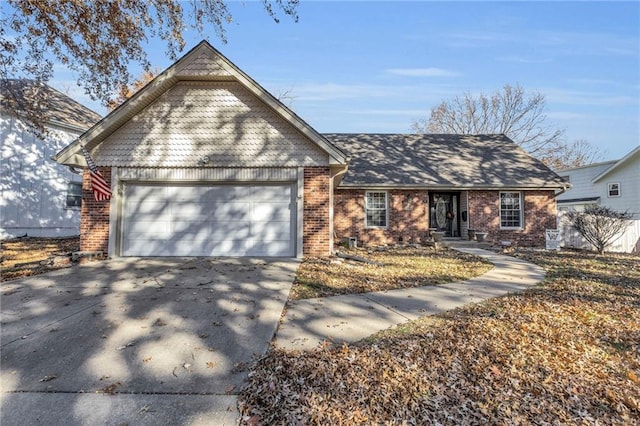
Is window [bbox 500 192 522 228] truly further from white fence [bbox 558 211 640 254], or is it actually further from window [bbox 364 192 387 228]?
window [bbox 364 192 387 228]

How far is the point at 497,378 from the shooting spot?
3.25 metres

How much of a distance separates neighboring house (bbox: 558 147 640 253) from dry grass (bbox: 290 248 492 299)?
725cm

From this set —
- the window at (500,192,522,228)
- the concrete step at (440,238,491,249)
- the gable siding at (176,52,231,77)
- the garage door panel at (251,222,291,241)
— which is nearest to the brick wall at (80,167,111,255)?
the gable siding at (176,52,231,77)

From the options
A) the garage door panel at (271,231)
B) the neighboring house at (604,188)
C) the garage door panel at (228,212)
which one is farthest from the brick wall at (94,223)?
the neighboring house at (604,188)

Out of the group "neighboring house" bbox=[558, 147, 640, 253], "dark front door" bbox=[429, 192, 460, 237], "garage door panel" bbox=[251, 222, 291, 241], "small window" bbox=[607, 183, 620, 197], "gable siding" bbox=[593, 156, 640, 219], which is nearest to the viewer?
"garage door panel" bbox=[251, 222, 291, 241]

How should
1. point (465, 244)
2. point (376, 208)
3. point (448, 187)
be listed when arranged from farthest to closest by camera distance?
point (376, 208)
point (448, 187)
point (465, 244)

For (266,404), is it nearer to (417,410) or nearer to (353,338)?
(417,410)

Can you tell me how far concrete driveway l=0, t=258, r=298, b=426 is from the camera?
2824 millimetres

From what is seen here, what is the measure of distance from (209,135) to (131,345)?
23.7 ft

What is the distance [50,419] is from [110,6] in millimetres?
9015

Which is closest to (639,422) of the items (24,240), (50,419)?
(50,419)

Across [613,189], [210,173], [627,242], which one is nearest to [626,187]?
[613,189]

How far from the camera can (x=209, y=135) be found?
996 cm

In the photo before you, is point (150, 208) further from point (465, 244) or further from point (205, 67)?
point (465, 244)
